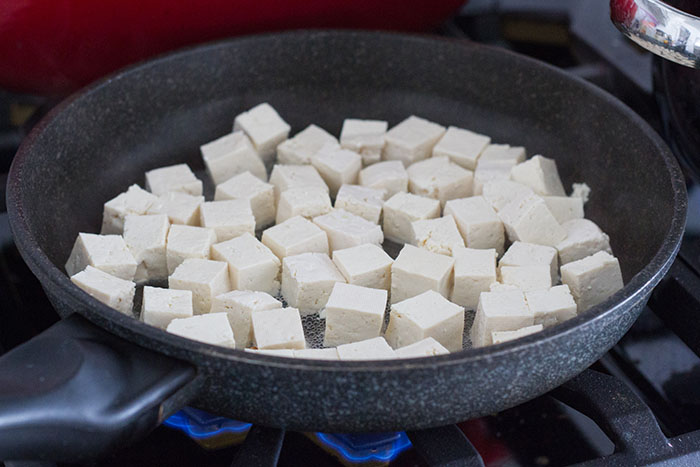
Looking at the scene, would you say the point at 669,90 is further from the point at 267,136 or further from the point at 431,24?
the point at 267,136

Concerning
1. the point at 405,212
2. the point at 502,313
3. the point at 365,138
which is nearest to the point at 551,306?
the point at 502,313

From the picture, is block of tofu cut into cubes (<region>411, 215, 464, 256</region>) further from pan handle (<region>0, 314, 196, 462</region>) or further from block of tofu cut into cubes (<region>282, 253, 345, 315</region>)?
pan handle (<region>0, 314, 196, 462</region>)

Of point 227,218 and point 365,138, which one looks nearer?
point 227,218

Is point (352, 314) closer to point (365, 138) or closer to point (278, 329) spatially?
point (278, 329)

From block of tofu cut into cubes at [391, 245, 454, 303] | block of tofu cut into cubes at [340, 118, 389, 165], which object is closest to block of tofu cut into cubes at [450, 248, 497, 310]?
block of tofu cut into cubes at [391, 245, 454, 303]

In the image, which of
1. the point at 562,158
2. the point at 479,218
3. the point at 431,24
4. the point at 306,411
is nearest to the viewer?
the point at 306,411

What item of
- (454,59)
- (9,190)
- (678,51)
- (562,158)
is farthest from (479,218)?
(9,190)

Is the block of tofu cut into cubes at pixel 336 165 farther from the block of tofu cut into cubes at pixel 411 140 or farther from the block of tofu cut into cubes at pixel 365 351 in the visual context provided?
the block of tofu cut into cubes at pixel 365 351
